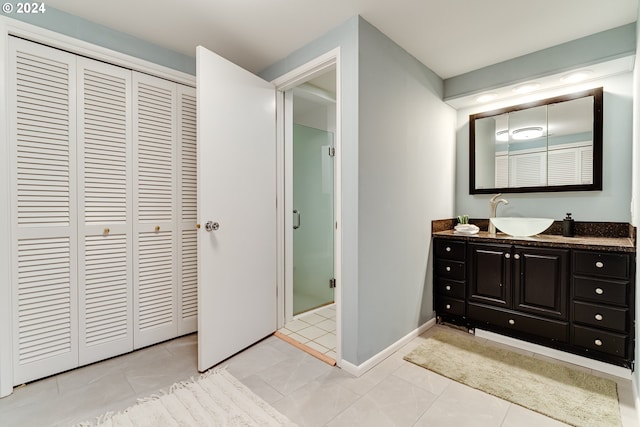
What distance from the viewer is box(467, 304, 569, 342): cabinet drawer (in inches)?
82.4

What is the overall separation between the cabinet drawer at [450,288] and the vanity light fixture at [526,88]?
5.72 feet

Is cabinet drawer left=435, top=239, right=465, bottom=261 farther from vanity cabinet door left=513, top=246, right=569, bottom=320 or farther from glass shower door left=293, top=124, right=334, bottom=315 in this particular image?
glass shower door left=293, top=124, right=334, bottom=315

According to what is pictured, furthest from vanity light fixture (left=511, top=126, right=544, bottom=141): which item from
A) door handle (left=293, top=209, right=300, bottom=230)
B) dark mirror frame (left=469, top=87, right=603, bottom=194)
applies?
door handle (left=293, top=209, right=300, bottom=230)

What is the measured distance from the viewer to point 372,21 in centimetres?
198

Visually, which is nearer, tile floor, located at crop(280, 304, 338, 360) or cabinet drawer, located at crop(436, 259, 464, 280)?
tile floor, located at crop(280, 304, 338, 360)

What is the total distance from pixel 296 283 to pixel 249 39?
2256 millimetres

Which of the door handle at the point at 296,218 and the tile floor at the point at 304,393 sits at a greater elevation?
the door handle at the point at 296,218

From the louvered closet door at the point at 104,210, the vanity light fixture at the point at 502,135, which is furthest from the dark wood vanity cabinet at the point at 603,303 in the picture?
the louvered closet door at the point at 104,210

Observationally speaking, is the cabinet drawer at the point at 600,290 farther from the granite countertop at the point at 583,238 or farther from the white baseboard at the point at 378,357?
the white baseboard at the point at 378,357

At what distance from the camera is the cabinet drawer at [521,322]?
209 centimetres

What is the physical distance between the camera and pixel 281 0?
1.76 metres

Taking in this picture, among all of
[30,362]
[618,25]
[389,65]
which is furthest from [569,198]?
[30,362]

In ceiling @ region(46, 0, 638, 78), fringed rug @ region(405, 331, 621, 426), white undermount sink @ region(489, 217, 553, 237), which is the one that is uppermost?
ceiling @ region(46, 0, 638, 78)

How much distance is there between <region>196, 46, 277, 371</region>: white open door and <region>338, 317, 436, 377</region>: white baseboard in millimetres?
810
